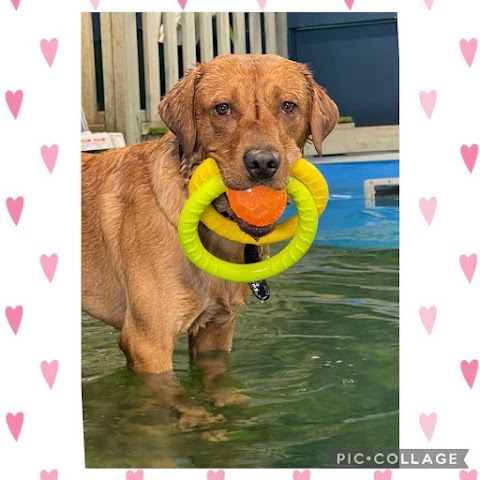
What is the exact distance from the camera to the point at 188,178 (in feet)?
9.74

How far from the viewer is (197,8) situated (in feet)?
7.10

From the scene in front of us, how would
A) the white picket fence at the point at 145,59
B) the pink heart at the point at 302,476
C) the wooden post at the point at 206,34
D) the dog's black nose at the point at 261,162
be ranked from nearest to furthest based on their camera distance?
the pink heart at the point at 302,476, the dog's black nose at the point at 261,162, the wooden post at the point at 206,34, the white picket fence at the point at 145,59

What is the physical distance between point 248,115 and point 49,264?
98 cm

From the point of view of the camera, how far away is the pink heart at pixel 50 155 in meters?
2.06

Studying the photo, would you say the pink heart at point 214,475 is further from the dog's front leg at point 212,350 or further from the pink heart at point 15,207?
the dog's front leg at point 212,350

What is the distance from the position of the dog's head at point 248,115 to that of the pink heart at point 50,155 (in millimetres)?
747

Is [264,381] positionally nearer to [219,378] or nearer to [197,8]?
[219,378]
